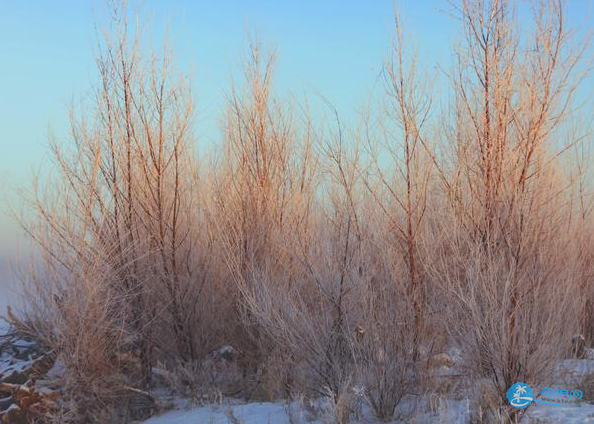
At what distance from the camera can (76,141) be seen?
351 inches

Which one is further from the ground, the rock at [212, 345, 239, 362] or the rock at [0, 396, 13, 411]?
the rock at [212, 345, 239, 362]

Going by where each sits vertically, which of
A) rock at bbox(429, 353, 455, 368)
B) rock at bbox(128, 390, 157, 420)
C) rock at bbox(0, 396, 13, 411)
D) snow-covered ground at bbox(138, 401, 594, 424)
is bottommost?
rock at bbox(128, 390, 157, 420)

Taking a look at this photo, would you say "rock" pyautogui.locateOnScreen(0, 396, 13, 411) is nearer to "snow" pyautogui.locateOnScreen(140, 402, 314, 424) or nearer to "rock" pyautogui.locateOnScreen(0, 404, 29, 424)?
"rock" pyautogui.locateOnScreen(0, 404, 29, 424)

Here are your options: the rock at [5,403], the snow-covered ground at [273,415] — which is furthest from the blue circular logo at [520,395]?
the rock at [5,403]

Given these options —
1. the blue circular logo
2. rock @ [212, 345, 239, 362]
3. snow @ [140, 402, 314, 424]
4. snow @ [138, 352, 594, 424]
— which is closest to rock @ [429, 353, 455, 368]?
snow @ [138, 352, 594, 424]

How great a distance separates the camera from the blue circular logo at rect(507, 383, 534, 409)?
5.80m

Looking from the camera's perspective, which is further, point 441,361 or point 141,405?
point 141,405

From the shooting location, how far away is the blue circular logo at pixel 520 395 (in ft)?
19.0

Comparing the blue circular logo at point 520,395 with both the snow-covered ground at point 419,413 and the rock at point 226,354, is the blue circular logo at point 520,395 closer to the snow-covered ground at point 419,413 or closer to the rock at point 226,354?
the snow-covered ground at point 419,413

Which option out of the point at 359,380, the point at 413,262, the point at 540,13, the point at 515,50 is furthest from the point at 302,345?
the point at 540,13

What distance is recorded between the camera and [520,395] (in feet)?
19.1

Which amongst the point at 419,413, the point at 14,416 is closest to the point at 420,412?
the point at 419,413
